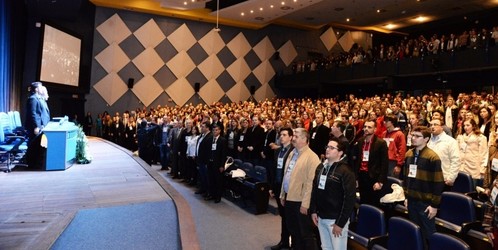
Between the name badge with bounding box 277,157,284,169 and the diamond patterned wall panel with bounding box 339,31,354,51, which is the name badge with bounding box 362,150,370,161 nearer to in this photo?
the name badge with bounding box 277,157,284,169

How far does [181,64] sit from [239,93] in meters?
3.51

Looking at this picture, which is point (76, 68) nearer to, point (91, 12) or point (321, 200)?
point (91, 12)

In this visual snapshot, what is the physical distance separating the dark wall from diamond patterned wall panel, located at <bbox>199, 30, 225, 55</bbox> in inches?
213

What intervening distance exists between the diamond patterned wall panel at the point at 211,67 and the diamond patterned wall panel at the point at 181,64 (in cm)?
55

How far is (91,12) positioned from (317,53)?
12416mm

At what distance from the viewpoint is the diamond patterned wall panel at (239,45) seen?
19.9 metres

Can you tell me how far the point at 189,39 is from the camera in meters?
18.9

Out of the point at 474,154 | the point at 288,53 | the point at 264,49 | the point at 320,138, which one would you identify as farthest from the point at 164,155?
the point at 288,53

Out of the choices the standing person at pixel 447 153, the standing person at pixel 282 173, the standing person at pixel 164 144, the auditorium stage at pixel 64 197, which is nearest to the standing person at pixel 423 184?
the standing person at pixel 447 153

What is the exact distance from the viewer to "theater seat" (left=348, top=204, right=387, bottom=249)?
10.4ft

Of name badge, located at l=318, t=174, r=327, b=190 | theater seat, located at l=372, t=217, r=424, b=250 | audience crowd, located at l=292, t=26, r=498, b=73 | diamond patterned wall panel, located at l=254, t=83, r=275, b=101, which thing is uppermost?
audience crowd, located at l=292, t=26, r=498, b=73

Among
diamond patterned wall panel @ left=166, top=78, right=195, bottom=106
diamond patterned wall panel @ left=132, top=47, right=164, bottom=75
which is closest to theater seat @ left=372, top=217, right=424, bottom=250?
diamond patterned wall panel @ left=166, top=78, right=195, bottom=106

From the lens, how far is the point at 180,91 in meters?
18.8

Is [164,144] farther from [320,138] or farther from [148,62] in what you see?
[148,62]
